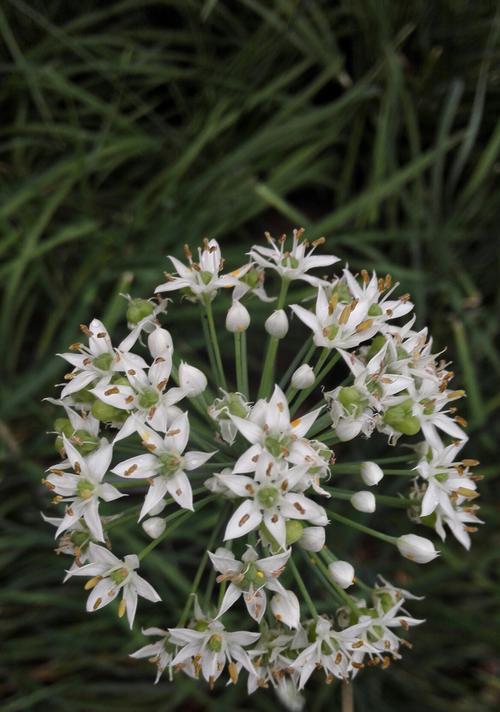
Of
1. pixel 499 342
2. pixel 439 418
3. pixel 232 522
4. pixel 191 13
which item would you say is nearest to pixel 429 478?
pixel 439 418

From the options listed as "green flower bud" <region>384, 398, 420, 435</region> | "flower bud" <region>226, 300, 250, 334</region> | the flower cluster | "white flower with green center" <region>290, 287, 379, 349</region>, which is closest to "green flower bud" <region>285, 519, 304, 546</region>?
the flower cluster

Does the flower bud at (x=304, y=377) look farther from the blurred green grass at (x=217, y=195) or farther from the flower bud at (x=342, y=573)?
the blurred green grass at (x=217, y=195)

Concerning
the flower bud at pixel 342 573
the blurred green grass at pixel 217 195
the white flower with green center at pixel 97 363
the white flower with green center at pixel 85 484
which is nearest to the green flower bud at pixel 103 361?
the white flower with green center at pixel 97 363

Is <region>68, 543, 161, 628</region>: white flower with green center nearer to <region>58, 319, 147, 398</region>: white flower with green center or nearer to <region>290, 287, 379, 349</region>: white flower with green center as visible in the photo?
<region>58, 319, 147, 398</region>: white flower with green center

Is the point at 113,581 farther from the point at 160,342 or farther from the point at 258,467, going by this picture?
the point at 160,342

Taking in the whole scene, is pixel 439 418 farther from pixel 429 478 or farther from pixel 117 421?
pixel 117 421

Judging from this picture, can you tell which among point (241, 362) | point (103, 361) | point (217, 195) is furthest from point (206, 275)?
point (217, 195)
